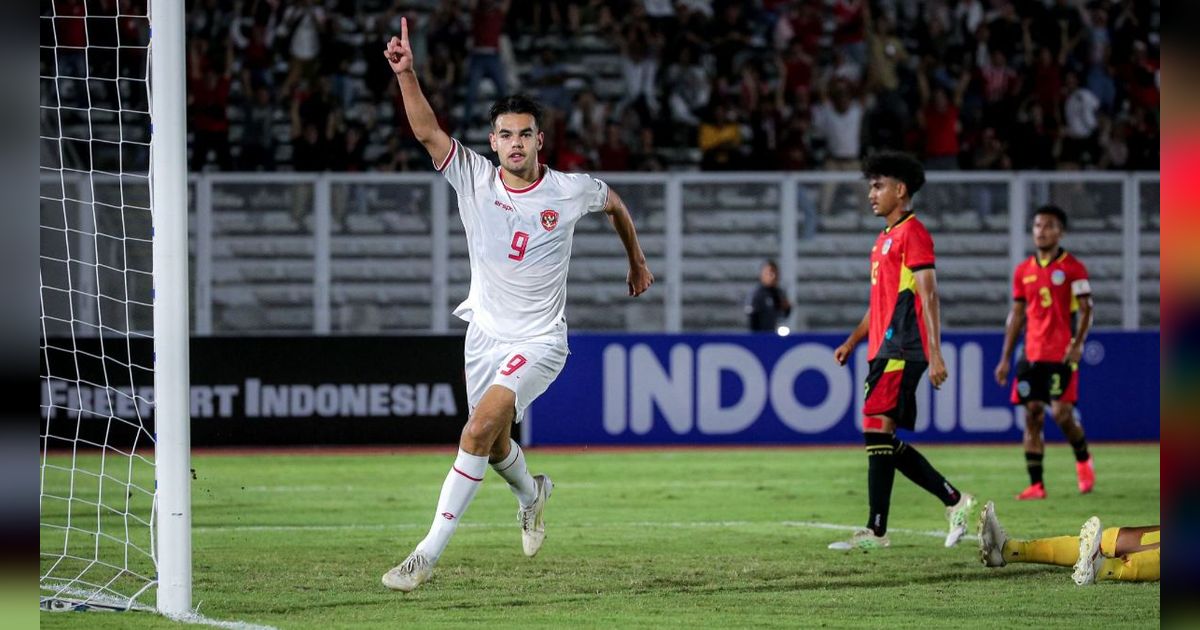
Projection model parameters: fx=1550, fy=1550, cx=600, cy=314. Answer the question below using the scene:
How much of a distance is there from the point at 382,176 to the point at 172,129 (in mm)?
10491

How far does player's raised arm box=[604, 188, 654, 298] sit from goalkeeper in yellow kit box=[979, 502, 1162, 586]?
203 centimetres

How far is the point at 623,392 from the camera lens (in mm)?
16359

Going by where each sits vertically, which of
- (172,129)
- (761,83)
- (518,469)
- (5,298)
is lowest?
(518,469)

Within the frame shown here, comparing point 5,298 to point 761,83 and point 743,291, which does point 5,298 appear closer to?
point 743,291

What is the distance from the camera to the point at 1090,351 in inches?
664

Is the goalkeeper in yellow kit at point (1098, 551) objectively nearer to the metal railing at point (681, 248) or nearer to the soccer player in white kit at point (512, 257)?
the soccer player in white kit at point (512, 257)

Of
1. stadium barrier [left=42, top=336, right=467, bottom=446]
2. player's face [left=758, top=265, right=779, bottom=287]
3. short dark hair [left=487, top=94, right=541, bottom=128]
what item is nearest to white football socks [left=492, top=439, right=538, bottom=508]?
short dark hair [left=487, top=94, right=541, bottom=128]

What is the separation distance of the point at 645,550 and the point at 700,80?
476 inches

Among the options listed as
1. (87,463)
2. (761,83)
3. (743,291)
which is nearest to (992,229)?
(743,291)

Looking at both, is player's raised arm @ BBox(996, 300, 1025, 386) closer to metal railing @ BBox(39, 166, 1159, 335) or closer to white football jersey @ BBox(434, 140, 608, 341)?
metal railing @ BBox(39, 166, 1159, 335)

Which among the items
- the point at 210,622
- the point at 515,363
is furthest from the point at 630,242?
the point at 210,622

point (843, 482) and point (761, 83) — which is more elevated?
point (761, 83)

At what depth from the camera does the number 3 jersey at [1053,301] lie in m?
11.8

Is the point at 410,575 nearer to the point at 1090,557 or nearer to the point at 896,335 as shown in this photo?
the point at 1090,557
